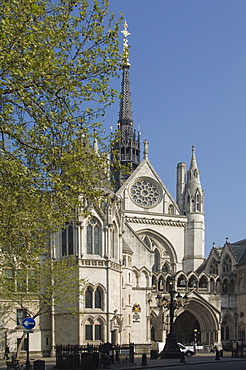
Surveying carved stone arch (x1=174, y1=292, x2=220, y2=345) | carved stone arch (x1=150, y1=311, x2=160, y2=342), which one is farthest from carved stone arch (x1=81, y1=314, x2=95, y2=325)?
carved stone arch (x1=174, y1=292, x2=220, y2=345)

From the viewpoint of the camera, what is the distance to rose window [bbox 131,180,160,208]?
238 feet

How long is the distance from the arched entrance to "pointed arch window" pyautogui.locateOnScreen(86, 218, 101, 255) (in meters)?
23.1

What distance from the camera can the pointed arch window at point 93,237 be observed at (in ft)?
157

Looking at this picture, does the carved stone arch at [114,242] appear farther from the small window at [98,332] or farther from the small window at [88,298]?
the small window at [98,332]

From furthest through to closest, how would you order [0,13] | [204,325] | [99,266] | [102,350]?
[204,325]
[99,266]
[102,350]
[0,13]

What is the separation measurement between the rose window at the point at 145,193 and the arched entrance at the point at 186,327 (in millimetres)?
12672

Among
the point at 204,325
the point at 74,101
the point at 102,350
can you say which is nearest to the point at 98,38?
the point at 74,101

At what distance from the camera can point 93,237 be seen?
1893 inches

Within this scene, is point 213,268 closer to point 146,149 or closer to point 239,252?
point 239,252

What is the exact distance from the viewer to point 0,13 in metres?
19.0

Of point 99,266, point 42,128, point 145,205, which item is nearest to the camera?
point 42,128

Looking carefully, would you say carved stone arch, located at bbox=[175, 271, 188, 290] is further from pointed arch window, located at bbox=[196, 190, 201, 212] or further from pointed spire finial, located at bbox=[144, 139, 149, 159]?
pointed spire finial, located at bbox=[144, 139, 149, 159]

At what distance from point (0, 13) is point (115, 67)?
168 inches

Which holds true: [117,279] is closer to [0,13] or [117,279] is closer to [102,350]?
[102,350]
